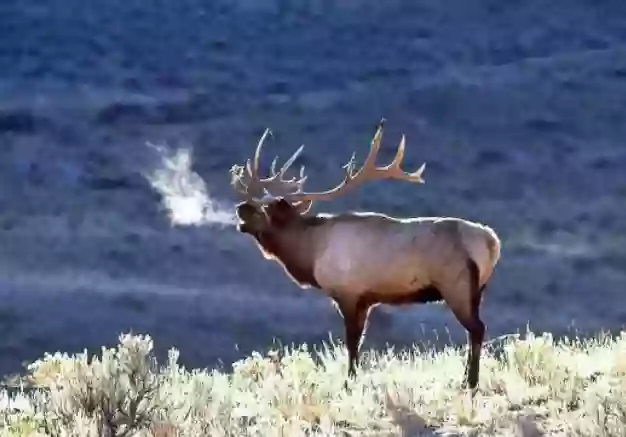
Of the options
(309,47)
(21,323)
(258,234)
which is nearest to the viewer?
(258,234)

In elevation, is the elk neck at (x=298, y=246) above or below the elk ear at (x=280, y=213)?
below

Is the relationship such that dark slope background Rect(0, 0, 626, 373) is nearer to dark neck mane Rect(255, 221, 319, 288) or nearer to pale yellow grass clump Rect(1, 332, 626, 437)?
dark neck mane Rect(255, 221, 319, 288)

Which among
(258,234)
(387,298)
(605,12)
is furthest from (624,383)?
(605,12)

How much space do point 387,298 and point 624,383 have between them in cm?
175

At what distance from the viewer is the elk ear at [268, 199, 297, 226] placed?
8906 millimetres

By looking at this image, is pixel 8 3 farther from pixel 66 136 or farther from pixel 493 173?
pixel 493 173

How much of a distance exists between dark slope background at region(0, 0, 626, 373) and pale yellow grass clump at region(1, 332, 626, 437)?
9761mm

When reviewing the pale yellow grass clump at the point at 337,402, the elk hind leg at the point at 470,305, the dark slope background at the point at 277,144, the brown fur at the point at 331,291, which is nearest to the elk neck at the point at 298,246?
the brown fur at the point at 331,291

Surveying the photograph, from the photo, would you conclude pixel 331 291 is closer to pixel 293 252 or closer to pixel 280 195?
pixel 293 252

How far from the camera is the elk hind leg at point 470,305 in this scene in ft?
24.9

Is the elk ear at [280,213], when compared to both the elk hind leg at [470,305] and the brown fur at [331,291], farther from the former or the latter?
the elk hind leg at [470,305]

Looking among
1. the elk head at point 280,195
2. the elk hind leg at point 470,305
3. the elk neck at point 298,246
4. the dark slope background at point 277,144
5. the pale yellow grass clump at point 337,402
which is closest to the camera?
the pale yellow grass clump at point 337,402

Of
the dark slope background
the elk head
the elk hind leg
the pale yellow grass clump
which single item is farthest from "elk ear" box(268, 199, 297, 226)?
the dark slope background

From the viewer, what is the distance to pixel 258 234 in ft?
29.4
